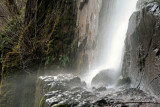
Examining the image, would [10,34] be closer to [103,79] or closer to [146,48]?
[103,79]

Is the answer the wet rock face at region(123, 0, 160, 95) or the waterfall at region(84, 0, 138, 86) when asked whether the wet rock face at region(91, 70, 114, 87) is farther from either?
the waterfall at region(84, 0, 138, 86)

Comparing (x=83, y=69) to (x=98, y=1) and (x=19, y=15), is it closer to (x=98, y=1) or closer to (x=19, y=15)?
(x=98, y=1)

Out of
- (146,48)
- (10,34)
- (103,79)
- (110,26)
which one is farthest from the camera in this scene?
(10,34)

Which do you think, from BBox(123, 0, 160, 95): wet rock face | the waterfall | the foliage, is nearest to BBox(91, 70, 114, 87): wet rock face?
BBox(123, 0, 160, 95): wet rock face

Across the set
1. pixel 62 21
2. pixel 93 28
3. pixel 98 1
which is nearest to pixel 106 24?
pixel 93 28

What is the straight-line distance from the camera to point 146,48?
2.80 m

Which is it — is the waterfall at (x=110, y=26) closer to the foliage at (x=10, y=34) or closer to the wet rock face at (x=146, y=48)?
the wet rock face at (x=146, y=48)

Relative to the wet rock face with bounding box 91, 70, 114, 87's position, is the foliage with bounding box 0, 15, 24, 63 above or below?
above

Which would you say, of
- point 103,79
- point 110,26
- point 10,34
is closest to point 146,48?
point 103,79

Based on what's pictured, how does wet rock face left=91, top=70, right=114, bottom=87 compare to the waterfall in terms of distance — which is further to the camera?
the waterfall

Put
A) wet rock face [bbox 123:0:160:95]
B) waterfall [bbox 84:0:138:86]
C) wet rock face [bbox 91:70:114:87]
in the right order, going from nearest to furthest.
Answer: wet rock face [bbox 123:0:160:95] → wet rock face [bbox 91:70:114:87] → waterfall [bbox 84:0:138:86]

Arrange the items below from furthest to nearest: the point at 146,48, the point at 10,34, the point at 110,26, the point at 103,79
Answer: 1. the point at 10,34
2. the point at 110,26
3. the point at 103,79
4. the point at 146,48

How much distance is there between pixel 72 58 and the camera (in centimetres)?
920

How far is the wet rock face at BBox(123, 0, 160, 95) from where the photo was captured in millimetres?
2383
